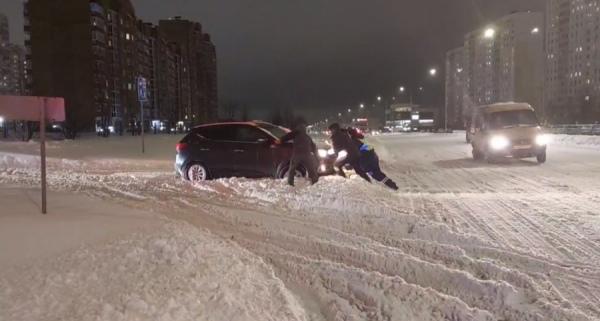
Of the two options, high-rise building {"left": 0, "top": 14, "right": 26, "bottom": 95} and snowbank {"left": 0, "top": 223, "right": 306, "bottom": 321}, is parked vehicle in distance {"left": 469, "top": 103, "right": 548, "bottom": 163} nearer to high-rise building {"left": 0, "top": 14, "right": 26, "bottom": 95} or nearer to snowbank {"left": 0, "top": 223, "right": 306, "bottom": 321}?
snowbank {"left": 0, "top": 223, "right": 306, "bottom": 321}

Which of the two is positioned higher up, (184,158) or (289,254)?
(184,158)

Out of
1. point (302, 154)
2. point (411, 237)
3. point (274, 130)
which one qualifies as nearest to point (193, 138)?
point (274, 130)

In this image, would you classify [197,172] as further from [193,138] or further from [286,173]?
[286,173]

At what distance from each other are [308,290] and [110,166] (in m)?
16.6

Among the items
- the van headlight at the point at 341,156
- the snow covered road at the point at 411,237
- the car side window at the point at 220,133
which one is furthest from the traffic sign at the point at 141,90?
the van headlight at the point at 341,156

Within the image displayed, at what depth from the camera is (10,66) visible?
137 meters

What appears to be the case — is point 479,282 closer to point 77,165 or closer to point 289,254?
point 289,254

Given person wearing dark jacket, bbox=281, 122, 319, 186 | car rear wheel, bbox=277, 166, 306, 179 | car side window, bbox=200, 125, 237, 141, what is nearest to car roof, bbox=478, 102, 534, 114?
car rear wheel, bbox=277, 166, 306, 179

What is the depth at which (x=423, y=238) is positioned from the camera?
7242 mm

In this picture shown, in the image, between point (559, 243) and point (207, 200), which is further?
point (207, 200)

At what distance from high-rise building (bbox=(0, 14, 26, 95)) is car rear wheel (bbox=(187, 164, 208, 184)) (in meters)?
117

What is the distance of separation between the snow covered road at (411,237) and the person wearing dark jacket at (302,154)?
0.40m

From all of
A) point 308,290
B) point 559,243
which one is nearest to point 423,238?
point 559,243

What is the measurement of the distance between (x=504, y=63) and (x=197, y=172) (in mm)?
77433
